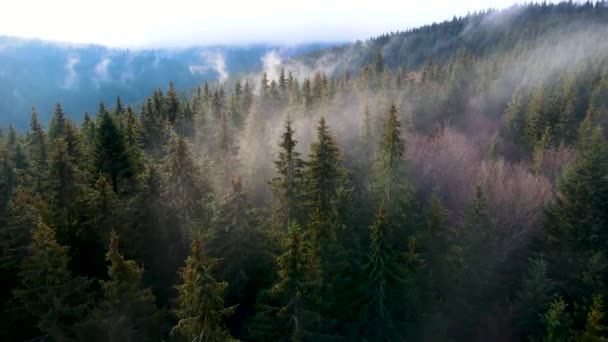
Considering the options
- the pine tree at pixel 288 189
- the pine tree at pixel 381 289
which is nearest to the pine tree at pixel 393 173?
the pine tree at pixel 381 289

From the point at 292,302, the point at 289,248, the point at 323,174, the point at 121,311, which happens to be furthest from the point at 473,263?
the point at 121,311

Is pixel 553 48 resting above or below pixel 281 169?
above

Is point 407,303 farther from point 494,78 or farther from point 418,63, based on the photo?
point 418,63

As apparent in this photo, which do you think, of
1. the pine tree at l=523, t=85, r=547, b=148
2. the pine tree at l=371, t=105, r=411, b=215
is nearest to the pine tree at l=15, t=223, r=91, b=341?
the pine tree at l=371, t=105, r=411, b=215

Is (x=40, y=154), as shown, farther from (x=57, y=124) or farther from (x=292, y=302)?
(x=292, y=302)

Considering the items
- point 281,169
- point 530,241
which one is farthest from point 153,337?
point 530,241

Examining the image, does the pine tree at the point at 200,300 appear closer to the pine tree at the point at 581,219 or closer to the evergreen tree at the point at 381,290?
the evergreen tree at the point at 381,290

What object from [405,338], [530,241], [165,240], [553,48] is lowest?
[405,338]
